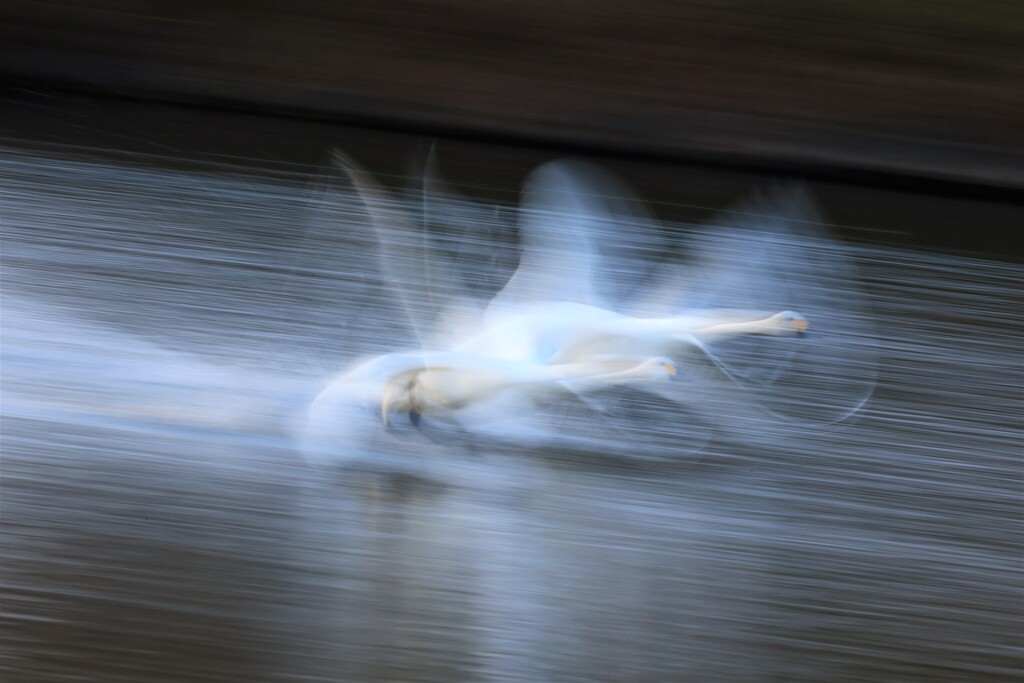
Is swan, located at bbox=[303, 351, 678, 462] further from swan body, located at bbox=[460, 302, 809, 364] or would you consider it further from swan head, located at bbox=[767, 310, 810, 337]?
swan head, located at bbox=[767, 310, 810, 337]

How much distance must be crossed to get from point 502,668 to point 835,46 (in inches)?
30.2

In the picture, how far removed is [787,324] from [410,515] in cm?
32

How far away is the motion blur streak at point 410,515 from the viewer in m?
0.46

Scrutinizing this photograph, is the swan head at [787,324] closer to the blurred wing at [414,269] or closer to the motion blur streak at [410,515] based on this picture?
the motion blur streak at [410,515]

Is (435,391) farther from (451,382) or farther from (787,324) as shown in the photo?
(787,324)

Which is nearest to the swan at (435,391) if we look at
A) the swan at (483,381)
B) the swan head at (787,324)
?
the swan at (483,381)

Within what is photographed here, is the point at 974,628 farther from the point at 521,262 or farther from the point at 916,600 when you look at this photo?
the point at 521,262

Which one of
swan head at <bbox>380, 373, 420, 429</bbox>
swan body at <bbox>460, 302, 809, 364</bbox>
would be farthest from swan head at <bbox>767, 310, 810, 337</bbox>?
swan head at <bbox>380, 373, 420, 429</bbox>

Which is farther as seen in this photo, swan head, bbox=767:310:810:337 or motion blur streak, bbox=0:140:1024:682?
swan head, bbox=767:310:810:337

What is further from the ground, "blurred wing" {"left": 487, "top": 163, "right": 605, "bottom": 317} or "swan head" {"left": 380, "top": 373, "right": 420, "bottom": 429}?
"blurred wing" {"left": 487, "top": 163, "right": 605, "bottom": 317}

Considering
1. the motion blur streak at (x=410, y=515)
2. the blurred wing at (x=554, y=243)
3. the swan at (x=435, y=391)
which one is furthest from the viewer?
the blurred wing at (x=554, y=243)

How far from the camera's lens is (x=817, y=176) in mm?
913

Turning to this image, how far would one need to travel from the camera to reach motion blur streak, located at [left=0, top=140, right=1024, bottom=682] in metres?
0.46

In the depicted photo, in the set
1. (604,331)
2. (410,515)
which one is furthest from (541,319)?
(410,515)
